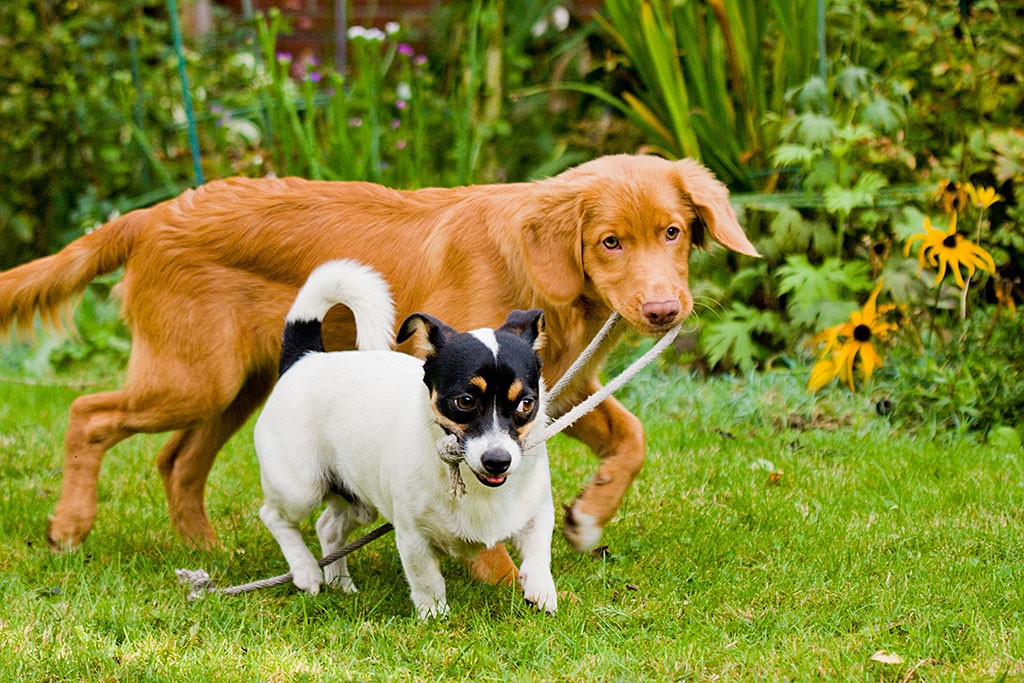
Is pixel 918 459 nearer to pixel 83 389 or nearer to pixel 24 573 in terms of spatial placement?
pixel 24 573

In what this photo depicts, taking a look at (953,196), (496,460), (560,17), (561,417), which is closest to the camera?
(496,460)

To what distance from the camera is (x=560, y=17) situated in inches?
368

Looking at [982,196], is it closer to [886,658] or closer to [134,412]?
[886,658]

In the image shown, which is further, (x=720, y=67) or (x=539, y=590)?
(x=720, y=67)

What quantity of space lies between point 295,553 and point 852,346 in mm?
3002

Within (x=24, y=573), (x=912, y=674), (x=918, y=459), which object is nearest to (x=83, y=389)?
(x=24, y=573)

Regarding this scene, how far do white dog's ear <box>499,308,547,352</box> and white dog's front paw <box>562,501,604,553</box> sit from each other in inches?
26.9

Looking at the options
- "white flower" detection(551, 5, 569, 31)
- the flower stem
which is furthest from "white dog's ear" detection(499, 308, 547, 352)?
"white flower" detection(551, 5, 569, 31)

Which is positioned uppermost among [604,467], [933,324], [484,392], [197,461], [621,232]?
[621,232]

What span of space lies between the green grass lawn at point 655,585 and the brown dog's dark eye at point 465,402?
68 cm

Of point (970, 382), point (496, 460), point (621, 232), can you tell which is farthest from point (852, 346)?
point (496, 460)

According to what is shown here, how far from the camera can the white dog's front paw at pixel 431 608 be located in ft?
11.6

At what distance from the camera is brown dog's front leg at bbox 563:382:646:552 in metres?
3.89

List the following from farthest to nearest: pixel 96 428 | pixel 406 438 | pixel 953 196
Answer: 1. pixel 953 196
2. pixel 96 428
3. pixel 406 438
